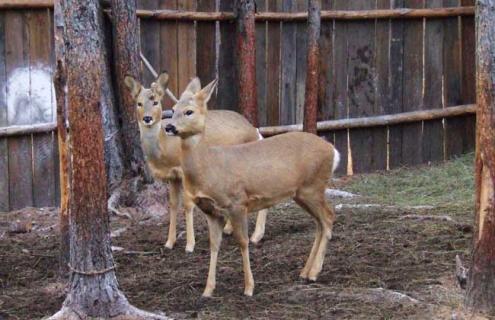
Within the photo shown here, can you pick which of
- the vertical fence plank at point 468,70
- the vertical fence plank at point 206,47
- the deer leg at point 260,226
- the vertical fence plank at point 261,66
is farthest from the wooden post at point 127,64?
the vertical fence plank at point 468,70

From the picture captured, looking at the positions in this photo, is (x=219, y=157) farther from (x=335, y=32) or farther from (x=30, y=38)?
(x=335, y=32)

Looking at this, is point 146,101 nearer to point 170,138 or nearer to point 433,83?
A: point 170,138

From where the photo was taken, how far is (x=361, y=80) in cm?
1290

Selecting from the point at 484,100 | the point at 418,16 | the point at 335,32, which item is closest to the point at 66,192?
the point at 484,100

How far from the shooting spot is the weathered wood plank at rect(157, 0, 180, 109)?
1111cm

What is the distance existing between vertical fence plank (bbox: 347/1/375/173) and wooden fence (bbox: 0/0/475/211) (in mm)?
13

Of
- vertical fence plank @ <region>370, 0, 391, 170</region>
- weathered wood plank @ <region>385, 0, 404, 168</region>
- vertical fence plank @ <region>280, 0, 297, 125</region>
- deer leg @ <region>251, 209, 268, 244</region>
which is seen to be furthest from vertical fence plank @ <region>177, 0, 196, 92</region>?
weathered wood plank @ <region>385, 0, 404, 168</region>

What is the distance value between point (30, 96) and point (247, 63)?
8.22 feet

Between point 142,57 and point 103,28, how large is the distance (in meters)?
0.67

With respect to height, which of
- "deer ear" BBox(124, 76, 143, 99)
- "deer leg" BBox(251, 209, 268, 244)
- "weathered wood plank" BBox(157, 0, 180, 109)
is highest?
"weathered wood plank" BBox(157, 0, 180, 109)

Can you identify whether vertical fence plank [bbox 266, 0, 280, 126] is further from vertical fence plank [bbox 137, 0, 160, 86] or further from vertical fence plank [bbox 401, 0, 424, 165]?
vertical fence plank [bbox 401, 0, 424, 165]

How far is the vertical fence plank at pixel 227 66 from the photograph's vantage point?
11547mm

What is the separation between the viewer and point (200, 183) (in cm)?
718

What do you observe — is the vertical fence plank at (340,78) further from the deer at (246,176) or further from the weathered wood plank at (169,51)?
the deer at (246,176)
